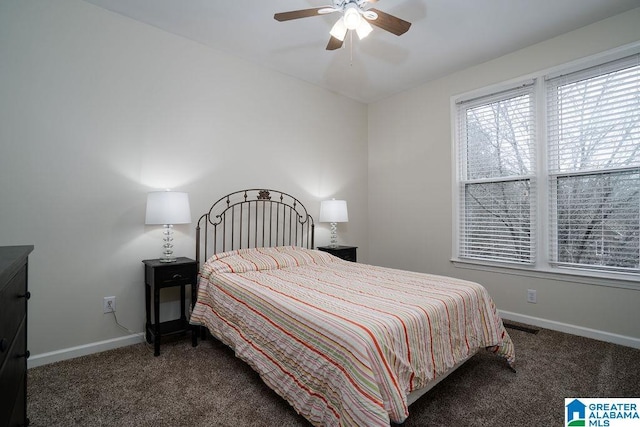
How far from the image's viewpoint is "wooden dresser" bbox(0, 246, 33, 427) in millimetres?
898

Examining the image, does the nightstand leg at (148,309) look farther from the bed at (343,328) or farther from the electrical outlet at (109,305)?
the bed at (343,328)

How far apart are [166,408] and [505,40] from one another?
3.93 metres

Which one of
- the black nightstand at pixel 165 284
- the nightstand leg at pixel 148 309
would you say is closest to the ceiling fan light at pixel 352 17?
the black nightstand at pixel 165 284

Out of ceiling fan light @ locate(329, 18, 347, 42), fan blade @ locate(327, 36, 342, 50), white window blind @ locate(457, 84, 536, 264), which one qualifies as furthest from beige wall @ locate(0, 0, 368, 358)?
white window blind @ locate(457, 84, 536, 264)

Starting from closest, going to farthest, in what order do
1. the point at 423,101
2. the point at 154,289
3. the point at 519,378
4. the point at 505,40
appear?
the point at 519,378 → the point at 154,289 → the point at 505,40 → the point at 423,101

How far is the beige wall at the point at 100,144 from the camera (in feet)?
7.04

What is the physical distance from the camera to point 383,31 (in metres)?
2.71

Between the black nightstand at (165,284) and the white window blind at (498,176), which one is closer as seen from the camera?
the black nightstand at (165,284)

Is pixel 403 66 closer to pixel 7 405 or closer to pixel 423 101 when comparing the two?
pixel 423 101

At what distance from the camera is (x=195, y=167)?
2.90 meters

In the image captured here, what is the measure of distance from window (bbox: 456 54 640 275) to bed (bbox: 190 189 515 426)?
4.53 feet

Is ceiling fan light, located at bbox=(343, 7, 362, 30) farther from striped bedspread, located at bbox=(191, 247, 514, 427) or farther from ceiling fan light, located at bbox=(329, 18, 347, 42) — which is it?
striped bedspread, located at bbox=(191, 247, 514, 427)

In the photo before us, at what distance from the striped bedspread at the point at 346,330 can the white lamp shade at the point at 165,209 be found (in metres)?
0.47

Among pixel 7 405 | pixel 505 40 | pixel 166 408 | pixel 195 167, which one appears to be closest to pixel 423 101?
Result: pixel 505 40
